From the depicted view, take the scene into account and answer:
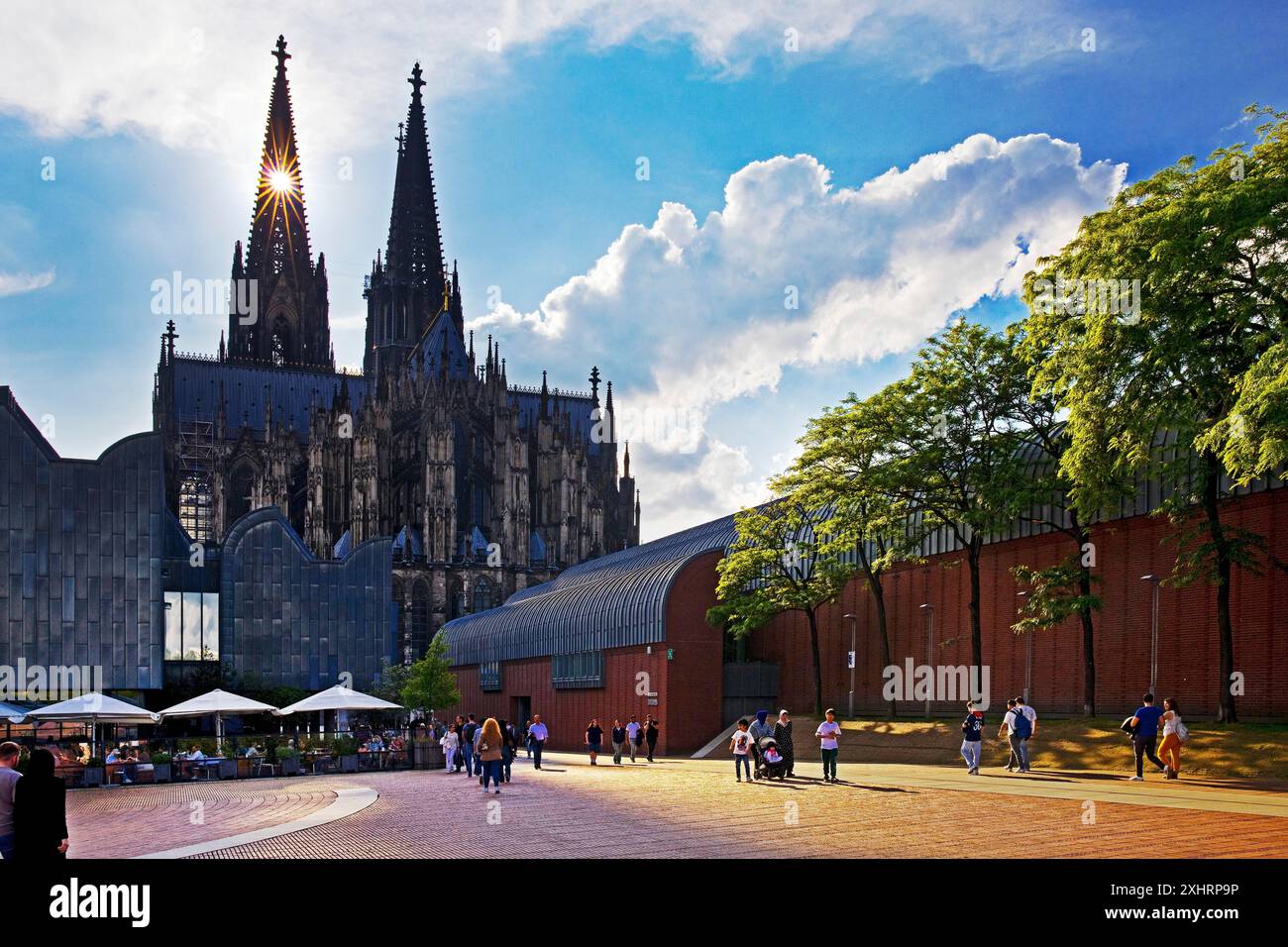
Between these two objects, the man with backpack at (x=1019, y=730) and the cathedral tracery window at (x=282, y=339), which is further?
the cathedral tracery window at (x=282, y=339)

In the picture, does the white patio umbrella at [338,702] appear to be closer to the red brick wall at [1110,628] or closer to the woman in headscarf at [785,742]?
the woman in headscarf at [785,742]

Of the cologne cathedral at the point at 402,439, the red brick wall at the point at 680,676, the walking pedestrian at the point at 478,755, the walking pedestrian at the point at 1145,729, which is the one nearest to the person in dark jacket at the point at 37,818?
the walking pedestrian at the point at 478,755

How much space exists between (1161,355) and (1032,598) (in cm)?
1100

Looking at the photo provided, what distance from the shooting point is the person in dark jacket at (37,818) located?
37.2ft

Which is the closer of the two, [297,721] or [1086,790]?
[1086,790]

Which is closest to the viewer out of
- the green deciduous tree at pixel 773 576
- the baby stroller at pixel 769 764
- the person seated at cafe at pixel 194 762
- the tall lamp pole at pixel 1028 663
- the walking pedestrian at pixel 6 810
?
the walking pedestrian at pixel 6 810

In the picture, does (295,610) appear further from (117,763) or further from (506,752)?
(506,752)

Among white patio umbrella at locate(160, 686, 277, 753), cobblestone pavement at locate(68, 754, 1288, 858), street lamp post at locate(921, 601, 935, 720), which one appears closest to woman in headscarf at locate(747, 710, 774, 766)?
cobblestone pavement at locate(68, 754, 1288, 858)

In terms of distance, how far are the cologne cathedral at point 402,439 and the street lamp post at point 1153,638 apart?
2507 inches

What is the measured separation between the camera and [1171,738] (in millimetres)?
24953

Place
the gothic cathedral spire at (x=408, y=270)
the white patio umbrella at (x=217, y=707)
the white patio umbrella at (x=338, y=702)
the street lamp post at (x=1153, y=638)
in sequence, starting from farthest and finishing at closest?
the gothic cathedral spire at (x=408, y=270) < the white patio umbrella at (x=338, y=702) < the white patio umbrella at (x=217, y=707) < the street lamp post at (x=1153, y=638)
